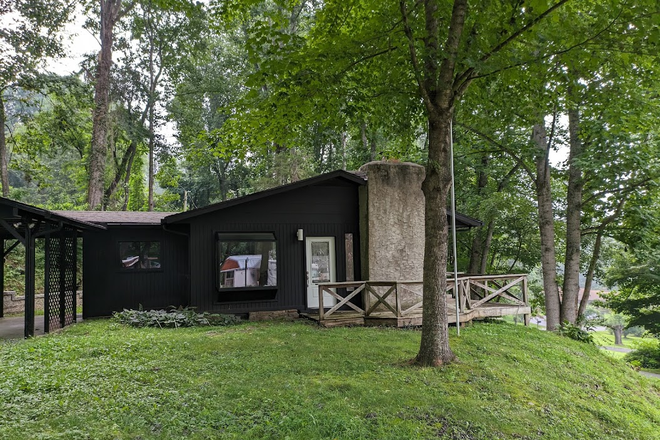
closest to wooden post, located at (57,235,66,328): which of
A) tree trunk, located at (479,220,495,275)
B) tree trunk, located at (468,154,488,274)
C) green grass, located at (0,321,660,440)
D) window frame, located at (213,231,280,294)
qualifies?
green grass, located at (0,321,660,440)

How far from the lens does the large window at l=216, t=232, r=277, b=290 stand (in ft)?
34.7

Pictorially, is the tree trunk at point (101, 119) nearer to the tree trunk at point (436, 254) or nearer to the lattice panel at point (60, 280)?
the lattice panel at point (60, 280)

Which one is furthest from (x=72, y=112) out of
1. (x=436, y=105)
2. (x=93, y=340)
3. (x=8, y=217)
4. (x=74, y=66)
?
(x=436, y=105)

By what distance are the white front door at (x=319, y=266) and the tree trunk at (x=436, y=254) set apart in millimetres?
5463

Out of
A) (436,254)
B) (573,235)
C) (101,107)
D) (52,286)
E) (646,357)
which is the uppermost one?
(101,107)

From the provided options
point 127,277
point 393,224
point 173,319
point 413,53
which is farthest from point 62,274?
point 413,53

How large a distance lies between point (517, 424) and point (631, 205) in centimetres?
954

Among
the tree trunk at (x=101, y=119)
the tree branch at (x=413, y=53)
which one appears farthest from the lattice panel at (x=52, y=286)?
the tree trunk at (x=101, y=119)

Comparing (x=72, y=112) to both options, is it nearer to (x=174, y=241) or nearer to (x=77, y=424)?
(x=174, y=241)

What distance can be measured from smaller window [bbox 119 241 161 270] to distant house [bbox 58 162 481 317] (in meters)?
0.03

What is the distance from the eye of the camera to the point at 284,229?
11.3 metres

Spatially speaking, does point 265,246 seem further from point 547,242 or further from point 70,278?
point 547,242

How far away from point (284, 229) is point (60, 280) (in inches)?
206

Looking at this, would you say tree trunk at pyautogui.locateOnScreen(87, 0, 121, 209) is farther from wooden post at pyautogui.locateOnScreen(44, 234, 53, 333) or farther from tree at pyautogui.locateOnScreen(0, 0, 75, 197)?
wooden post at pyautogui.locateOnScreen(44, 234, 53, 333)
